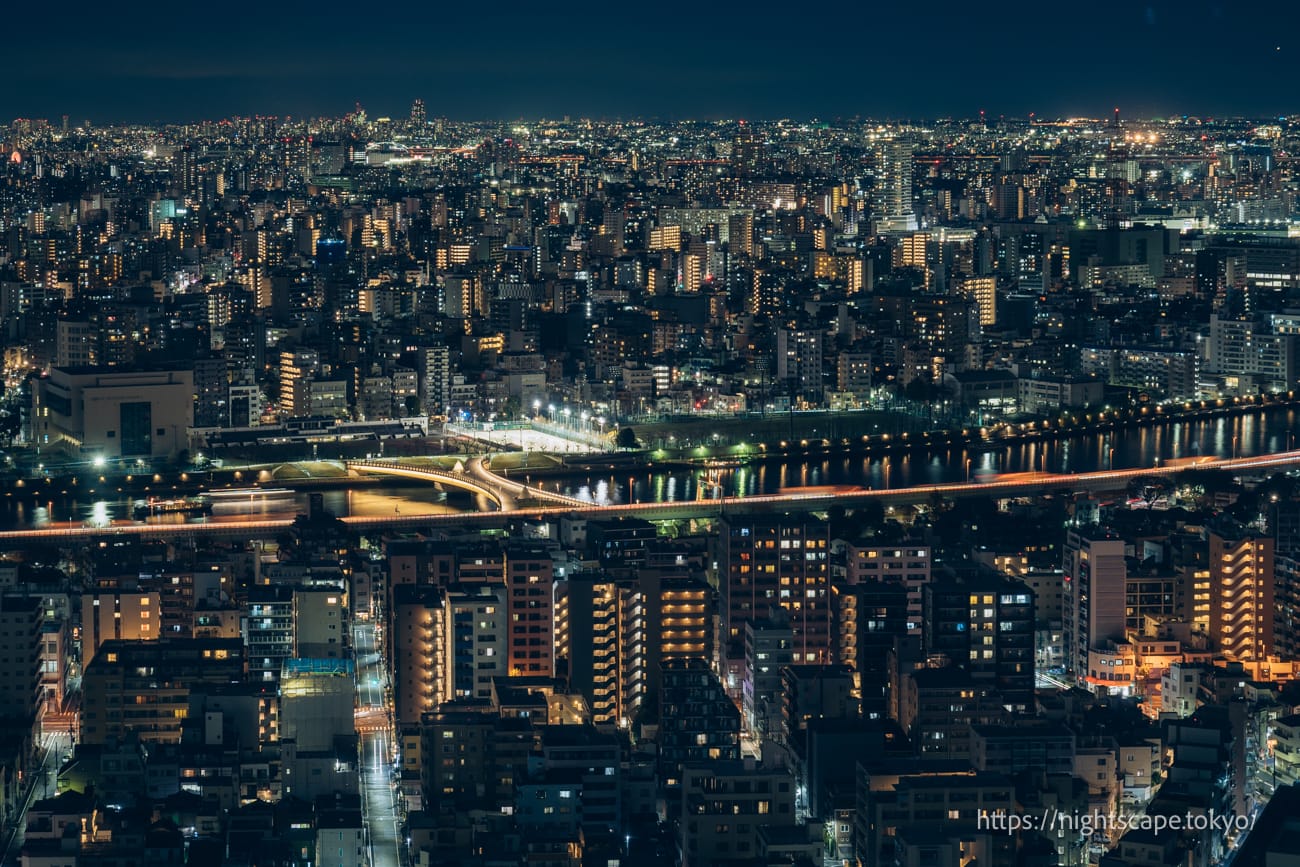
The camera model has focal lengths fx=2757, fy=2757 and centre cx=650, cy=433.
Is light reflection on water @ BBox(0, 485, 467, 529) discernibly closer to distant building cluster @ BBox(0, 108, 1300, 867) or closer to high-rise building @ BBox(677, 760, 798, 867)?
distant building cluster @ BBox(0, 108, 1300, 867)

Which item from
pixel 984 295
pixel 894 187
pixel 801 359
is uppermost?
pixel 894 187

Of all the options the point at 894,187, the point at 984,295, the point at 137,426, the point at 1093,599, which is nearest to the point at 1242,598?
the point at 1093,599

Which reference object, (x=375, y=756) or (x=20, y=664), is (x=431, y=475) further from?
(x=375, y=756)

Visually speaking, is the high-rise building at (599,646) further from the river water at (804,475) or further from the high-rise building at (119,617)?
the river water at (804,475)

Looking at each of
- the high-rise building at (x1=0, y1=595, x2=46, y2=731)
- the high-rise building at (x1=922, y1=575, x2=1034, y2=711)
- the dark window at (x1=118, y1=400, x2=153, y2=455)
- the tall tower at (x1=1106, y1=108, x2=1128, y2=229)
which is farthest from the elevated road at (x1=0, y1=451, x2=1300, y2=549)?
the tall tower at (x1=1106, y1=108, x2=1128, y2=229)

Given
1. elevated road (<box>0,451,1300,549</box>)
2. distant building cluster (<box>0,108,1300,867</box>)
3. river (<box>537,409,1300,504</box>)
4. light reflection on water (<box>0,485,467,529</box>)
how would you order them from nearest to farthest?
1. distant building cluster (<box>0,108,1300,867</box>)
2. elevated road (<box>0,451,1300,549</box>)
3. light reflection on water (<box>0,485,467,529</box>)
4. river (<box>537,409,1300,504</box>)
